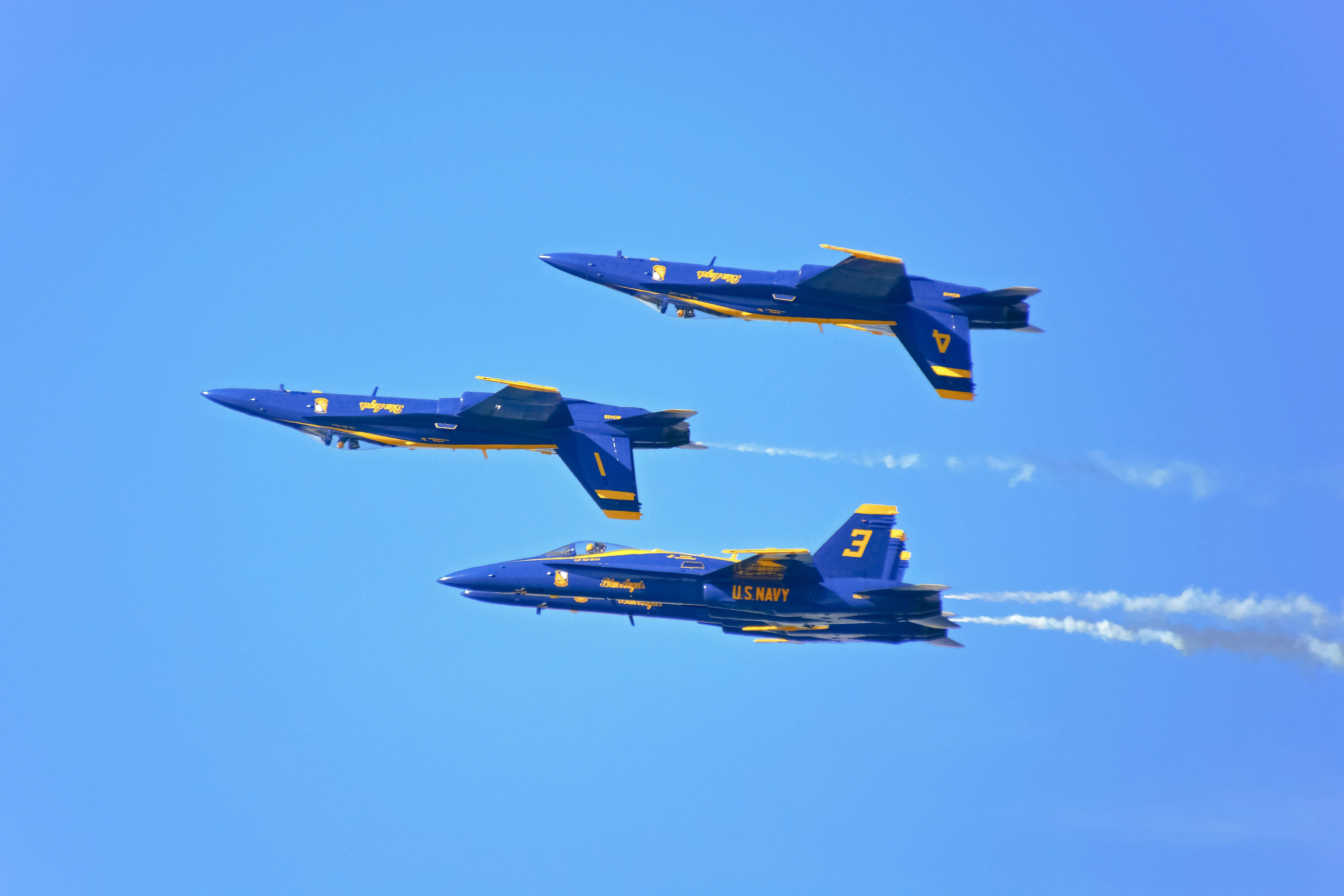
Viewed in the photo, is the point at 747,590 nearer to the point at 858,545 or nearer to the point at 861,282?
the point at 858,545

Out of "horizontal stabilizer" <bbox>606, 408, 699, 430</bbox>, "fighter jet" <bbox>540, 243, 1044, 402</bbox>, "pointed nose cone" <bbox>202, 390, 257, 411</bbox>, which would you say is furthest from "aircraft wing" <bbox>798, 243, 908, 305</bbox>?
"pointed nose cone" <bbox>202, 390, 257, 411</bbox>

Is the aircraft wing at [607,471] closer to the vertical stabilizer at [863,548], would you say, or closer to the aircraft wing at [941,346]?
the vertical stabilizer at [863,548]

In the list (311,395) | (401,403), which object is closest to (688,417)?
(401,403)

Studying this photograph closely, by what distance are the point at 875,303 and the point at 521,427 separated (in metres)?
14.3

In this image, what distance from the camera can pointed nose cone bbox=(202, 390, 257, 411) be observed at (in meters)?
58.2

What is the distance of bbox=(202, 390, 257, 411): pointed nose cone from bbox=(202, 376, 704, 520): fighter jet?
892 millimetres

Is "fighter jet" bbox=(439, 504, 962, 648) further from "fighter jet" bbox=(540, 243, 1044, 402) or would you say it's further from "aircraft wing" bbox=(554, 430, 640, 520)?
"fighter jet" bbox=(540, 243, 1044, 402)

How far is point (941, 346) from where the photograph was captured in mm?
56438

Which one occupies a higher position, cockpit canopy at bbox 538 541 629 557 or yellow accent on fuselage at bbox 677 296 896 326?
yellow accent on fuselage at bbox 677 296 896 326


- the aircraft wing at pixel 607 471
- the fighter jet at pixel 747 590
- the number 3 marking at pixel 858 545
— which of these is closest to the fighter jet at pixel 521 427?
the aircraft wing at pixel 607 471

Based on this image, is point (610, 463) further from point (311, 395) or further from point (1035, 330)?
point (1035, 330)

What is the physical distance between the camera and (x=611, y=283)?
59906mm

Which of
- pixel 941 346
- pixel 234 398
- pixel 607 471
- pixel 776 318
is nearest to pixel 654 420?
pixel 607 471

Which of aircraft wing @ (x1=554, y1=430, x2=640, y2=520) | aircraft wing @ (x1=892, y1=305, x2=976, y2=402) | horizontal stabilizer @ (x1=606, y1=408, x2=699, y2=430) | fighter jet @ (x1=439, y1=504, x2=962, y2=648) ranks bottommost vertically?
fighter jet @ (x1=439, y1=504, x2=962, y2=648)
